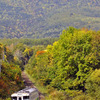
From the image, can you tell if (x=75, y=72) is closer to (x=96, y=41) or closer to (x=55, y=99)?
(x=96, y=41)

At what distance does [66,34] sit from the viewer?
5269 cm

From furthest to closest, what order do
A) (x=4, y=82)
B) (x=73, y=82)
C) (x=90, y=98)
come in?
(x=73, y=82) < (x=4, y=82) < (x=90, y=98)

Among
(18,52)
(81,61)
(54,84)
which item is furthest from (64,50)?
(18,52)

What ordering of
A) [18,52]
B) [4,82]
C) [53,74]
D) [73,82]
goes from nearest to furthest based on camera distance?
[4,82] < [73,82] < [53,74] < [18,52]

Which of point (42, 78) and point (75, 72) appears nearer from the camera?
point (75, 72)

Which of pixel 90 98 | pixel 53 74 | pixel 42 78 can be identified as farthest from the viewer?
pixel 42 78

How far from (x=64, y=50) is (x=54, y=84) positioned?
7400mm

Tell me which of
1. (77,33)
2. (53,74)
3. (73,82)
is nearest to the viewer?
(73,82)

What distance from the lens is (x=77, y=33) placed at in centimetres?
5006

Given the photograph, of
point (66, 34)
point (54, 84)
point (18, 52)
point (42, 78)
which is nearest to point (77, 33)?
point (66, 34)

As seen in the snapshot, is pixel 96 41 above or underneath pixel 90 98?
above

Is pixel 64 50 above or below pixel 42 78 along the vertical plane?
above

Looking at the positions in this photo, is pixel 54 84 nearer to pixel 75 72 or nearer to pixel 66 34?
pixel 75 72

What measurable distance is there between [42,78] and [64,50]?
12762mm
